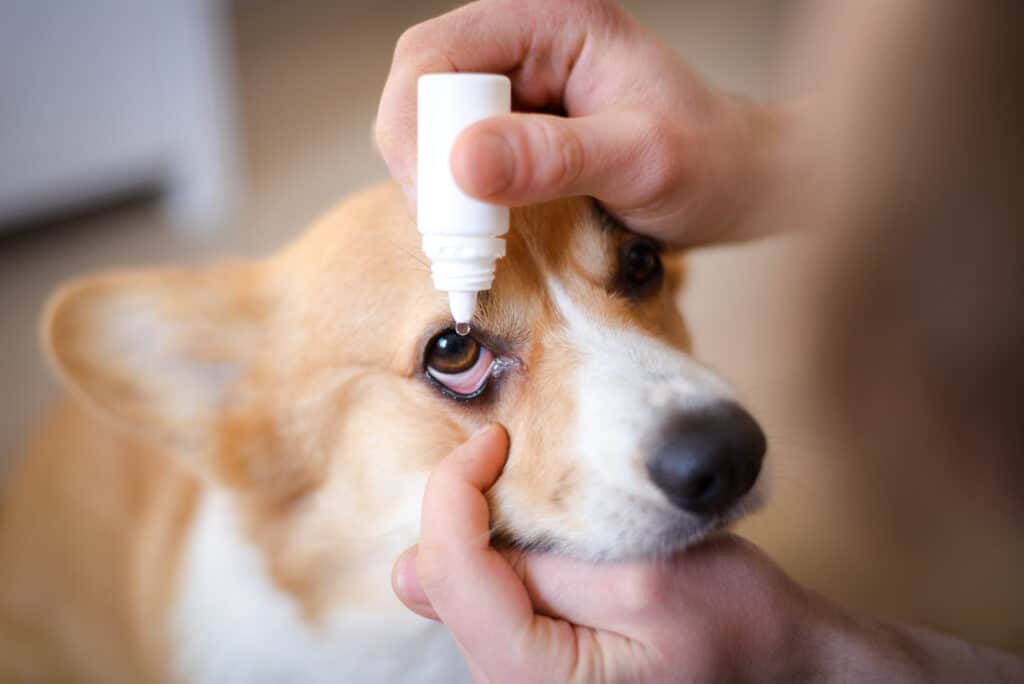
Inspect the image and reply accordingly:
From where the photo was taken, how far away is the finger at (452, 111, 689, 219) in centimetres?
76

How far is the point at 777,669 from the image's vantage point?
912 millimetres

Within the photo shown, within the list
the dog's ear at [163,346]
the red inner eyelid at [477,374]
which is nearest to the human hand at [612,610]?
the red inner eyelid at [477,374]

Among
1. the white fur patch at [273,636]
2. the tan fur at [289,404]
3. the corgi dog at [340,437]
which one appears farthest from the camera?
the white fur patch at [273,636]

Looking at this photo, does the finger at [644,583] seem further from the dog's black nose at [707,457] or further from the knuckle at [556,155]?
the knuckle at [556,155]

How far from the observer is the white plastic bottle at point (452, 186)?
30.8 inches

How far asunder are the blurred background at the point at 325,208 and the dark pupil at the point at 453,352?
1.24 ft

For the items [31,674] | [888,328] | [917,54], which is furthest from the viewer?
[31,674]

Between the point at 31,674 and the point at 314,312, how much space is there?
109cm

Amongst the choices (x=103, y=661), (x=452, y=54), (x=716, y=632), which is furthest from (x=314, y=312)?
(x=103, y=661)

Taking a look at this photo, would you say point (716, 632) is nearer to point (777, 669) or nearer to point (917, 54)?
point (777, 669)

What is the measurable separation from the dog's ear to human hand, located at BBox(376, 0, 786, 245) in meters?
0.59

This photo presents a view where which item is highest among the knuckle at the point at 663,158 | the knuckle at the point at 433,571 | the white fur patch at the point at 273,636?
the knuckle at the point at 663,158

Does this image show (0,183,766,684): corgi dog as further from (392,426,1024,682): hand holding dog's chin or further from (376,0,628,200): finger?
(376,0,628,200): finger

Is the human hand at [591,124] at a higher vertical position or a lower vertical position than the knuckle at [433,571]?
higher
